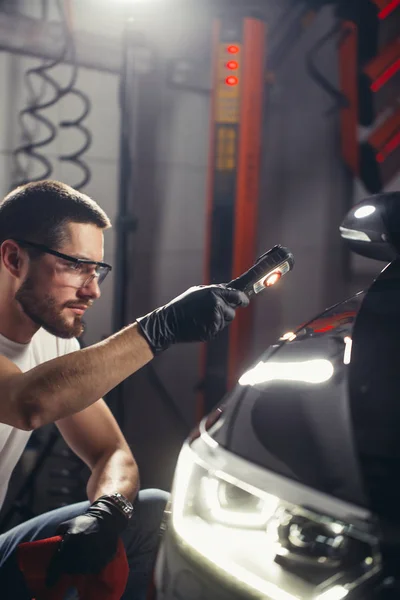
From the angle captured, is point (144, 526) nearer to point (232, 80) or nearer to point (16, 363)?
point (16, 363)

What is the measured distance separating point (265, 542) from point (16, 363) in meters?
1.09

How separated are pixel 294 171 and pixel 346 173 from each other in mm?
300

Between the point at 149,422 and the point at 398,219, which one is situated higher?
the point at 398,219

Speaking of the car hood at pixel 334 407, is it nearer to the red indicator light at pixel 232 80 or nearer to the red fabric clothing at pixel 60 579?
the red fabric clothing at pixel 60 579

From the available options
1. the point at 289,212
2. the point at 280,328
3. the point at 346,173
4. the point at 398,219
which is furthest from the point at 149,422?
the point at 398,219

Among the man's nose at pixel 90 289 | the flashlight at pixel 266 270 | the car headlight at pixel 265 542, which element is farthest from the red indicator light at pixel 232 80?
the car headlight at pixel 265 542

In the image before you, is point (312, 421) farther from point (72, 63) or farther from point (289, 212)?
point (289, 212)

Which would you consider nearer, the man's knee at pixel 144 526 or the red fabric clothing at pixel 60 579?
the red fabric clothing at pixel 60 579

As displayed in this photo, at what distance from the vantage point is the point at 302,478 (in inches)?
33.1

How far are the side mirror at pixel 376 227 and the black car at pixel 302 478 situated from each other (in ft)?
0.03

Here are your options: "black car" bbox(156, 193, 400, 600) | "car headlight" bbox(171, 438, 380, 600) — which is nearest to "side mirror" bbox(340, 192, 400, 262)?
"black car" bbox(156, 193, 400, 600)

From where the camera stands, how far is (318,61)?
3803mm

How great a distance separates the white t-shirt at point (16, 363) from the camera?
1714 millimetres

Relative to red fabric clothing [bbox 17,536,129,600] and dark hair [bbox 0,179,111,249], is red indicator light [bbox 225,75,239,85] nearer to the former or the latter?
dark hair [bbox 0,179,111,249]
